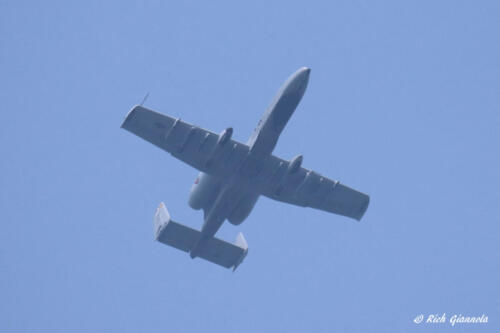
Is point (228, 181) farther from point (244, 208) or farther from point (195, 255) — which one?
point (195, 255)

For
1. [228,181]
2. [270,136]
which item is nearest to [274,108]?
[270,136]

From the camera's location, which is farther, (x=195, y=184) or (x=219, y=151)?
(x=195, y=184)

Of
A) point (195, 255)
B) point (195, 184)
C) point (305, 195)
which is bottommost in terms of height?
point (195, 255)

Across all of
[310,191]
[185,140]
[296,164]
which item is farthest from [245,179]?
[310,191]

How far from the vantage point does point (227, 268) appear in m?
50.8

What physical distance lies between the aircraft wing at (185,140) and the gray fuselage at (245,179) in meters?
0.84

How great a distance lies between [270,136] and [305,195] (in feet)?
20.2

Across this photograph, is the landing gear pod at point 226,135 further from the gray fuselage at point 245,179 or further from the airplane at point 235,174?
the gray fuselage at point 245,179

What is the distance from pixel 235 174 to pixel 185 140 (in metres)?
3.75

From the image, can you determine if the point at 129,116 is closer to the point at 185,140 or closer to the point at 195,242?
the point at 185,140

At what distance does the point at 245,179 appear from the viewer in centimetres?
4544

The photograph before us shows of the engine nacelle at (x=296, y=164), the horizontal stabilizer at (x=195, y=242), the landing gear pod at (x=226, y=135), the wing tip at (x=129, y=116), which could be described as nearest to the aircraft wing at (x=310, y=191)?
the engine nacelle at (x=296, y=164)

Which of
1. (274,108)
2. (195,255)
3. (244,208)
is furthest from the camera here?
(195,255)

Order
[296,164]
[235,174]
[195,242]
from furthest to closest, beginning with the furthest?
[195,242]
[235,174]
[296,164]
